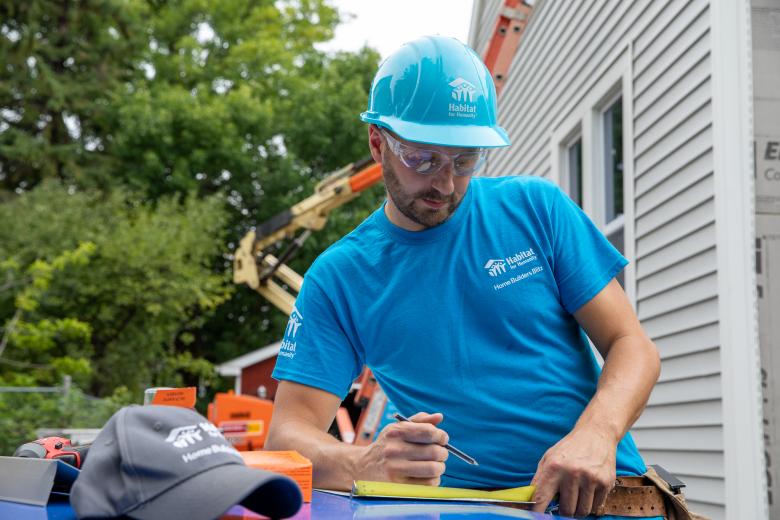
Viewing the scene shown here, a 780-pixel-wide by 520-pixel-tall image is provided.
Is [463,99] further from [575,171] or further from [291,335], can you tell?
[575,171]

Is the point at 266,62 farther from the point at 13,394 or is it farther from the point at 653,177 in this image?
the point at 653,177

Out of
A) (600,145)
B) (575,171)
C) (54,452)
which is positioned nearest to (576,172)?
(575,171)

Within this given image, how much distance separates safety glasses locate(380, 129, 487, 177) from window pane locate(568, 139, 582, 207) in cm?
554

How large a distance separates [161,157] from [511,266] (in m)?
22.3

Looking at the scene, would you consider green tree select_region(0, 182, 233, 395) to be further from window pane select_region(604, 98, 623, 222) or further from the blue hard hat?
the blue hard hat

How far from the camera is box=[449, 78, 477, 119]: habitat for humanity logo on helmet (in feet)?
6.95

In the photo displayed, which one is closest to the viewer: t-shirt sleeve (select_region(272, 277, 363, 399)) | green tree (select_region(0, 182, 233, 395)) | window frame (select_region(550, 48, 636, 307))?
t-shirt sleeve (select_region(272, 277, 363, 399))

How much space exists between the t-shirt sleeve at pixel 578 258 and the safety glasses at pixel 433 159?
0.25 meters

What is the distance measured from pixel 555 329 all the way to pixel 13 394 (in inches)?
440

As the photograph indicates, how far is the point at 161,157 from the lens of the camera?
76.5 ft

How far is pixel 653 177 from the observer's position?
545cm

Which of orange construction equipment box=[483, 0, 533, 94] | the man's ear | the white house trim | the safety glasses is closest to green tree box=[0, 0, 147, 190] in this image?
orange construction equipment box=[483, 0, 533, 94]

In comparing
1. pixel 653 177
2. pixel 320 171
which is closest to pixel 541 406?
pixel 653 177

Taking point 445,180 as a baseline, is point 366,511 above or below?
below
